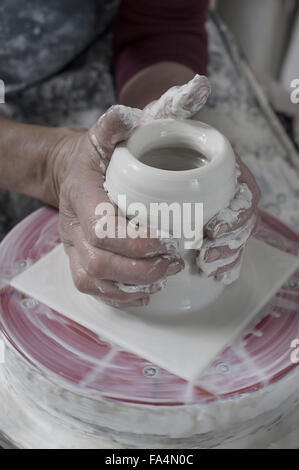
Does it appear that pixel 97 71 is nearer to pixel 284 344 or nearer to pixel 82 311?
pixel 82 311

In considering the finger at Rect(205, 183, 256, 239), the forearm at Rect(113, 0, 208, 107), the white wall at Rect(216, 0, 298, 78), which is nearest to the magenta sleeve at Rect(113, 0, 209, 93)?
the forearm at Rect(113, 0, 208, 107)

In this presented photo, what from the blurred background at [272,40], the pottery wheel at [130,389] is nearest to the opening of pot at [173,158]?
the pottery wheel at [130,389]

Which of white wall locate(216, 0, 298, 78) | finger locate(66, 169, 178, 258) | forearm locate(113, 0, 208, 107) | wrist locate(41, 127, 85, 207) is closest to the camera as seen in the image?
finger locate(66, 169, 178, 258)

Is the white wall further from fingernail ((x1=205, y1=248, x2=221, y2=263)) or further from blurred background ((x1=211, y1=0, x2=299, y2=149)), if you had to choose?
fingernail ((x1=205, y1=248, x2=221, y2=263))

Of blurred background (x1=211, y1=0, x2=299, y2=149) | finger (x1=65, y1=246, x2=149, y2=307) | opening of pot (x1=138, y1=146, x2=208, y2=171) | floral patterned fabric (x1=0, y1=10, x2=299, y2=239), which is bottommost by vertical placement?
blurred background (x1=211, y1=0, x2=299, y2=149)

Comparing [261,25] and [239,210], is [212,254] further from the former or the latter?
[261,25]

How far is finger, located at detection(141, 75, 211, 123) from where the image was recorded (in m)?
0.94

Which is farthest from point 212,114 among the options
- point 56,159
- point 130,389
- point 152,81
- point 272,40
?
point 272,40

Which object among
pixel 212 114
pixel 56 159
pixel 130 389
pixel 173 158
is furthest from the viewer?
pixel 212 114

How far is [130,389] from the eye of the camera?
91cm

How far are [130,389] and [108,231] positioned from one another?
0.26m

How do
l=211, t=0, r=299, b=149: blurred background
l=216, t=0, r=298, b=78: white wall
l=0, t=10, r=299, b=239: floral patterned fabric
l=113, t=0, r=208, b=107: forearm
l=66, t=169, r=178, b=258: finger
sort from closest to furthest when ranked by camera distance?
l=66, t=169, r=178, b=258: finger
l=0, t=10, r=299, b=239: floral patterned fabric
l=113, t=0, r=208, b=107: forearm
l=211, t=0, r=299, b=149: blurred background
l=216, t=0, r=298, b=78: white wall

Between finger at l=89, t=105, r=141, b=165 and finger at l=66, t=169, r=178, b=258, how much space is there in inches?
2.7
